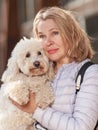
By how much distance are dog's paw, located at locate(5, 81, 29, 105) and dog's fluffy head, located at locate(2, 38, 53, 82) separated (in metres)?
0.10

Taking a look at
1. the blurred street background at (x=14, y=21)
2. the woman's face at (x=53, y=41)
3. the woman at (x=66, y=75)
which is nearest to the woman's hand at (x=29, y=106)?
the woman at (x=66, y=75)

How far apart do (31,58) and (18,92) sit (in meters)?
0.28

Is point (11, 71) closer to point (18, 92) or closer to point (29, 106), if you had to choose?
point (18, 92)

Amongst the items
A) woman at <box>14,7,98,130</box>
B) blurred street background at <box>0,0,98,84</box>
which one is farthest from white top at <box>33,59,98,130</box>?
blurred street background at <box>0,0,98,84</box>

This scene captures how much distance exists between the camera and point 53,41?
2.75 meters

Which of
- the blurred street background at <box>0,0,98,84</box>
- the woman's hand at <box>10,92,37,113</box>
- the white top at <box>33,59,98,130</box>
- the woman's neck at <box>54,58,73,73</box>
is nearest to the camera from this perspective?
the white top at <box>33,59,98,130</box>

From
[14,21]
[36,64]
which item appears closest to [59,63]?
[36,64]

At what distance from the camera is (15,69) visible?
2.87m

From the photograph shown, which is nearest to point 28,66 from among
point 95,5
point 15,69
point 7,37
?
point 15,69

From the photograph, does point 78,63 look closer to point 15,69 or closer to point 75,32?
point 75,32

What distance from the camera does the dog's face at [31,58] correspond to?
2832 mm

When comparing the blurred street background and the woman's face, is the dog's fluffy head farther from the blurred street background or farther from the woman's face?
the blurred street background

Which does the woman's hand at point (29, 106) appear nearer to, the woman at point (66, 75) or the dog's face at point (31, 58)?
the woman at point (66, 75)

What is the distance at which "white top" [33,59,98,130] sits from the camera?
8.08ft
